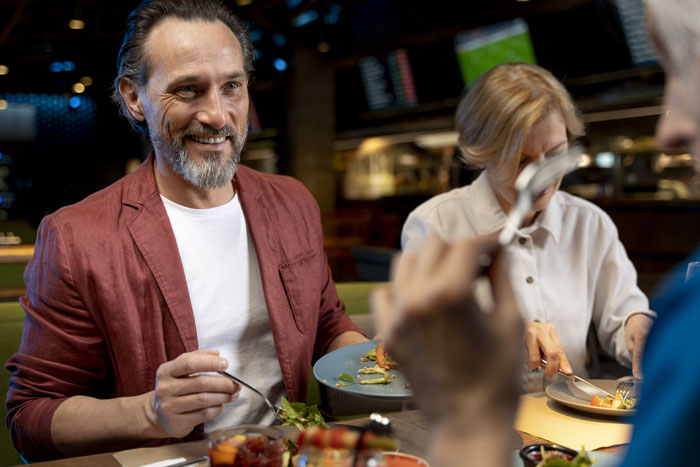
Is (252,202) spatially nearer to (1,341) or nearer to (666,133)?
(1,341)

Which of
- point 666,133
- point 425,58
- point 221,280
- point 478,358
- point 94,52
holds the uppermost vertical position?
point 94,52

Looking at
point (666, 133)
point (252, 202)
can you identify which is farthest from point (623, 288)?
point (666, 133)

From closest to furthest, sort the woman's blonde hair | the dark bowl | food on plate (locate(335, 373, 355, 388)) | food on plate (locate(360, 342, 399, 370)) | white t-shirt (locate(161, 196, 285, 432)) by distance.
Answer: the dark bowl < food on plate (locate(335, 373, 355, 388)) < food on plate (locate(360, 342, 399, 370)) < white t-shirt (locate(161, 196, 285, 432)) < the woman's blonde hair

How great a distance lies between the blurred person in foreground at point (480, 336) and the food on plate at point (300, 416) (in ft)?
2.53

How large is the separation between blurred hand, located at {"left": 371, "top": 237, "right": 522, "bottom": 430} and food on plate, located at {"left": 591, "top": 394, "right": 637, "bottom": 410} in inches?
43.8

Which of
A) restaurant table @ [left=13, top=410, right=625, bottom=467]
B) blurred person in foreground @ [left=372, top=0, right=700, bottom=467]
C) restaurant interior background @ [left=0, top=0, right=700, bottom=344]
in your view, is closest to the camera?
blurred person in foreground @ [left=372, top=0, right=700, bottom=467]

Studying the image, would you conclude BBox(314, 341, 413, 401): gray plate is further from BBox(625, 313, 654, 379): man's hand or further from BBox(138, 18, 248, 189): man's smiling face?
BBox(625, 313, 654, 379): man's hand

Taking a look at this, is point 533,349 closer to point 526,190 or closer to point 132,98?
point 526,190

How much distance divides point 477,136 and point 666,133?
5.24 feet

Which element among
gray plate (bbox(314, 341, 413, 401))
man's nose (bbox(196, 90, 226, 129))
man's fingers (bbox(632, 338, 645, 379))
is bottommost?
man's fingers (bbox(632, 338, 645, 379))

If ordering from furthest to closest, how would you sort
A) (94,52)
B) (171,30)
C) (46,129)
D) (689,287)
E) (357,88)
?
(46,129) < (357,88) < (94,52) < (171,30) < (689,287)

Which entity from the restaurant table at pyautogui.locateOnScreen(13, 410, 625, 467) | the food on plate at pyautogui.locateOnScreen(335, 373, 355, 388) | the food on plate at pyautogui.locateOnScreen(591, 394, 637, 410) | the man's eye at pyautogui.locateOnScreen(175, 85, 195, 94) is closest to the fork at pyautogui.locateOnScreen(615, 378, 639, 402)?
the food on plate at pyautogui.locateOnScreen(591, 394, 637, 410)

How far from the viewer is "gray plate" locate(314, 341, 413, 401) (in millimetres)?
1246

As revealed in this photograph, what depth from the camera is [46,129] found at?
13.8 metres
